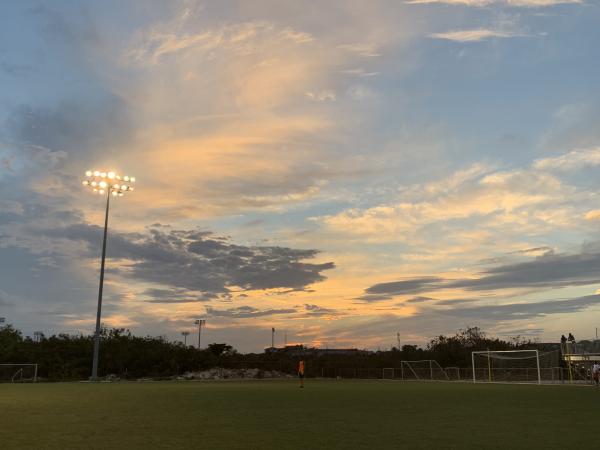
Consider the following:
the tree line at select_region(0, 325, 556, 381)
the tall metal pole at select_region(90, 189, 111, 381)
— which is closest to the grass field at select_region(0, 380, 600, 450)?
the tall metal pole at select_region(90, 189, 111, 381)

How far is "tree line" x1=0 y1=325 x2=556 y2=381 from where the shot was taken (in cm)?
7369

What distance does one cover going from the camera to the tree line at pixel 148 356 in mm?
73688

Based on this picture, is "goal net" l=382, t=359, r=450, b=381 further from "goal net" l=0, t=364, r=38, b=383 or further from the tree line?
"goal net" l=0, t=364, r=38, b=383

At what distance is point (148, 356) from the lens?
76312mm

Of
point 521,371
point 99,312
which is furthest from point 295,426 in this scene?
point 521,371

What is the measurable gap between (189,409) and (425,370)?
47.0 meters

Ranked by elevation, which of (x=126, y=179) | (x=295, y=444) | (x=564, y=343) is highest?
(x=126, y=179)

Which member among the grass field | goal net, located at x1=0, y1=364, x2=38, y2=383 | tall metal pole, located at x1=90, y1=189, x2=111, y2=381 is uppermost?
tall metal pole, located at x1=90, y1=189, x2=111, y2=381

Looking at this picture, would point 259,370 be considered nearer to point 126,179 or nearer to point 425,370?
point 425,370

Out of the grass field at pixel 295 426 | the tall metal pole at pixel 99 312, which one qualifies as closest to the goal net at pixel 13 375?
Answer: the tall metal pole at pixel 99 312

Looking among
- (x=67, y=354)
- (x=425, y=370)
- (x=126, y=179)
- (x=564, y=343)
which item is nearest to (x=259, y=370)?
(x=425, y=370)

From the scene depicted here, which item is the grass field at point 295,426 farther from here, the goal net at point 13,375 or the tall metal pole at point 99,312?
the goal net at point 13,375

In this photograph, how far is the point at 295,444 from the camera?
11.4m

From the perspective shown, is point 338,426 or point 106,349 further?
point 106,349
